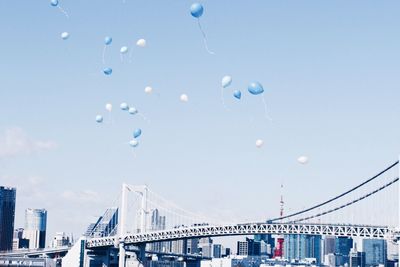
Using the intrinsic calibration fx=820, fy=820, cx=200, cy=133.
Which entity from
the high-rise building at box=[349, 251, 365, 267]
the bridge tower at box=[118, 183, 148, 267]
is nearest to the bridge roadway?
the bridge tower at box=[118, 183, 148, 267]

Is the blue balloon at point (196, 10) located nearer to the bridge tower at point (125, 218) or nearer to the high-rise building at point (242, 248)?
the bridge tower at point (125, 218)

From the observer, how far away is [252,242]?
599ft

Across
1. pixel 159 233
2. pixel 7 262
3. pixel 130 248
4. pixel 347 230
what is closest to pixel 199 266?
pixel 7 262

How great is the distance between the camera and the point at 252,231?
72.6 metres

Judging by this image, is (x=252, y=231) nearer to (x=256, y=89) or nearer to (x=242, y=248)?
(x=256, y=89)

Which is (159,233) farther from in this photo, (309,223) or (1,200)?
(1,200)

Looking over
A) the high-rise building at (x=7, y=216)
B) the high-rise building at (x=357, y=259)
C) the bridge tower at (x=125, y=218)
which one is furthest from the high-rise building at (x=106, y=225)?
the high-rise building at (x=357, y=259)

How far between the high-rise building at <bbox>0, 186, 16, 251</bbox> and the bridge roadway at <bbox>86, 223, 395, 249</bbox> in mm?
74392

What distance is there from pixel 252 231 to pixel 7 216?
91.2 metres

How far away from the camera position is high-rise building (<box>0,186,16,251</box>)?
15125 centimetres

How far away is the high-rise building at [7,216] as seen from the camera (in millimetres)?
151250

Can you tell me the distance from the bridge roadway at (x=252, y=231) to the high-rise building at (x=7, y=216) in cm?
7439

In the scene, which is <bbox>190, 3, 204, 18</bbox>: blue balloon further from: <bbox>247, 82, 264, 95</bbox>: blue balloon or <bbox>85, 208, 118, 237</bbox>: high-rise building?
<bbox>85, 208, 118, 237</bbox>: high-rise building

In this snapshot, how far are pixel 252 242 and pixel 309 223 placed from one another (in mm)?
113298
